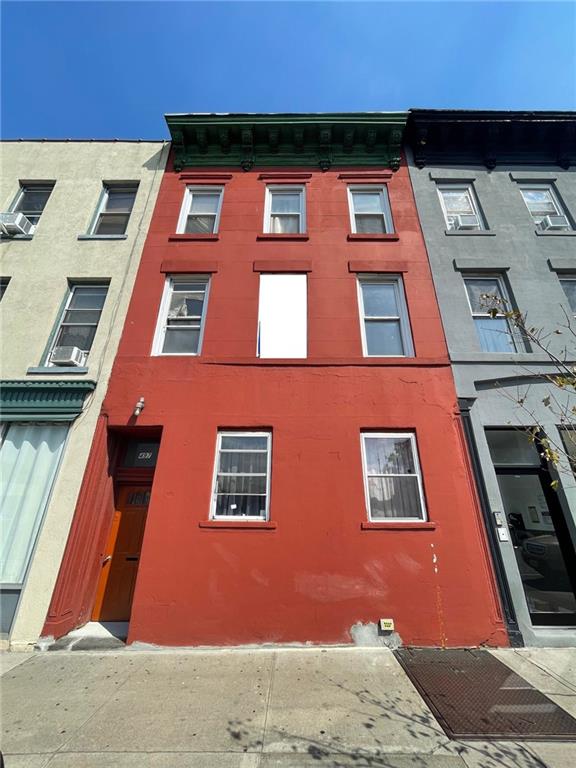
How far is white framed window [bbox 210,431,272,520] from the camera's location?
19.5ft

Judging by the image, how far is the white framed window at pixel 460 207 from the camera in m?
8.61

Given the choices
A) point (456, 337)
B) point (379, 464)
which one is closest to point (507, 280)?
point (456, 337)

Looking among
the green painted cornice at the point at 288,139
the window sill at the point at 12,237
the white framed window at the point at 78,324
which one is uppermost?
the green painted cornice at the point at 288,139

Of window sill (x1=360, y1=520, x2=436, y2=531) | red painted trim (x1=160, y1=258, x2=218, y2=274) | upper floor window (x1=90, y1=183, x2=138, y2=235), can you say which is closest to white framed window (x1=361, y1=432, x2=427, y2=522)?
window sill (x1=360, y1=520, x2=436, y2=531)

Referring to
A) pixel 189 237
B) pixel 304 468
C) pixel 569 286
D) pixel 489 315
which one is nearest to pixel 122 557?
pixel 304 468

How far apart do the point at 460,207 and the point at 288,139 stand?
16.1 ft

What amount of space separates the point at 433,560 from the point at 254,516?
2943mm

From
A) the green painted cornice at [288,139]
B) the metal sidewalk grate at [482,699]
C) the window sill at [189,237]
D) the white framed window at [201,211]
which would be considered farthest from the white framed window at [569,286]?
the white framed window at [201,211]

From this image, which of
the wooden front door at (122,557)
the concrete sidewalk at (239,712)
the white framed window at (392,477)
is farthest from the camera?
the wooden front door at (122,557)

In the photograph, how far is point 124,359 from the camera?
6918 millimetres

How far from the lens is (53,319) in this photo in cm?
731

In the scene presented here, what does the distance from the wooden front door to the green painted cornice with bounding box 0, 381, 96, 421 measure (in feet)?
5.91

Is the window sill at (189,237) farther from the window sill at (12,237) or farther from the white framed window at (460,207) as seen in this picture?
the white framed window at (460,207)

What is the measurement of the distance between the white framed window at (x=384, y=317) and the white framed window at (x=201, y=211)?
13.2 ft
